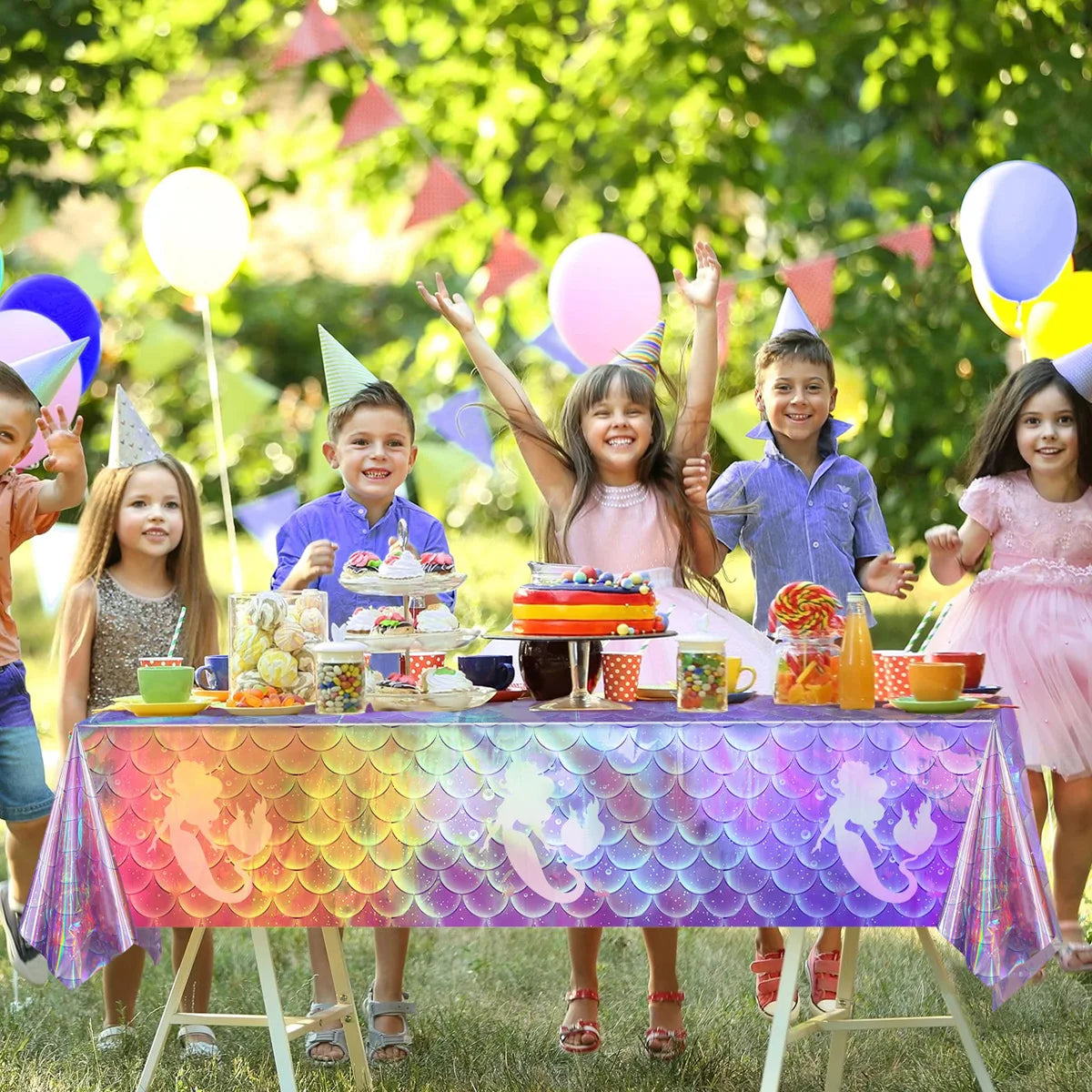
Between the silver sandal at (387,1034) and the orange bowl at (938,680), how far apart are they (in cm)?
150

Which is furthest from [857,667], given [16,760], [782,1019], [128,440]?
[16,760]

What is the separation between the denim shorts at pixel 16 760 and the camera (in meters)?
3.64

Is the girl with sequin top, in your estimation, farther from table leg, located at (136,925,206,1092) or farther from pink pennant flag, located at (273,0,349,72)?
pink pennant flag, located at (273,0,349,72)

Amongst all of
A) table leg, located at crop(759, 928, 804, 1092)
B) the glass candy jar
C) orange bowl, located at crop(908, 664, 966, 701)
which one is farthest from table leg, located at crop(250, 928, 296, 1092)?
orange bowl, located at crop(908, 664, 966, 701)

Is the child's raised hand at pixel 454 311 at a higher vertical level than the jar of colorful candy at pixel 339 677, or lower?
higher

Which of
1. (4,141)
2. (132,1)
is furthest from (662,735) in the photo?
(132,1)

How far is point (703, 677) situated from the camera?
2.80m

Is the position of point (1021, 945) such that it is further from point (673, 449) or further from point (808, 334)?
point (808, 334)

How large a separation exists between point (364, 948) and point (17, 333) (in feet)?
6.76

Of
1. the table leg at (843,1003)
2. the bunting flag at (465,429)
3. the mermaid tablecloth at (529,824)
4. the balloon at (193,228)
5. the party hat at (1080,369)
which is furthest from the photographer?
the bunting flag at (465,429)

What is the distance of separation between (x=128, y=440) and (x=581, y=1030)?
1790 millimetres

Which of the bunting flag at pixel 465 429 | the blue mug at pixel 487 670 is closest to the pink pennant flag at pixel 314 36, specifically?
the bunting flag at pixel 465 429

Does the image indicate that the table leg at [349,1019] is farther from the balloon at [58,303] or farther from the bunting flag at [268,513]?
the bunting flag at [268,513]

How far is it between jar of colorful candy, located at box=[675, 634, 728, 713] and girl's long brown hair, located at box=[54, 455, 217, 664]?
A: 1.43m
